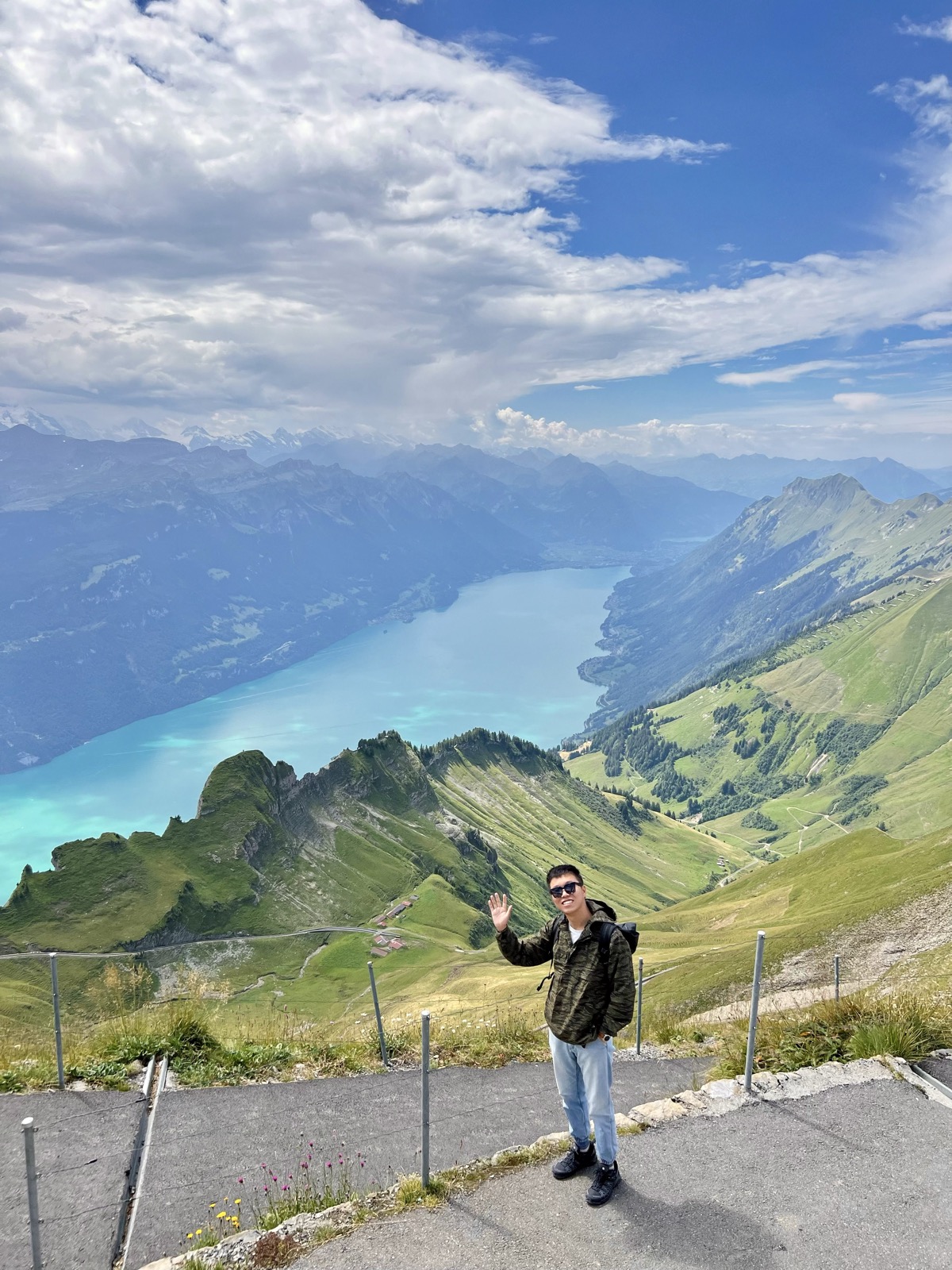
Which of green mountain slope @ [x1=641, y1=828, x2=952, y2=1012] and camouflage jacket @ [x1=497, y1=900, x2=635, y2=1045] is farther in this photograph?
green mountain slope @ [x1=641, y1=828, x2=952, y2=1012]

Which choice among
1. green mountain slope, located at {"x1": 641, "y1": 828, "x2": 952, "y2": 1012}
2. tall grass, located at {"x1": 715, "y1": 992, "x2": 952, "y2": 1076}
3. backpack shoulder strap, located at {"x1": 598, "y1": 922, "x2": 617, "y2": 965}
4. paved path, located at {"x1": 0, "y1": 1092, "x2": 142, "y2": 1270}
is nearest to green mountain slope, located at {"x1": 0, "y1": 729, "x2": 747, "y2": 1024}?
green mountain slope, located at {"x1": 641, "y1": 828, "x2": 952, "y2": 1012}

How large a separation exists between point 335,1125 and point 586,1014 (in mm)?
5957

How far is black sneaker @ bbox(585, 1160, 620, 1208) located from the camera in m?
8.16

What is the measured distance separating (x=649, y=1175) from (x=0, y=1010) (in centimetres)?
9556

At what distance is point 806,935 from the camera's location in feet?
128

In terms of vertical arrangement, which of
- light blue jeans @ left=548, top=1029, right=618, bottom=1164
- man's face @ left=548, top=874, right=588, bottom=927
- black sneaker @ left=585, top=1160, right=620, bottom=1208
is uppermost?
man's face @ left=548, top=874, right=588, bottom=927

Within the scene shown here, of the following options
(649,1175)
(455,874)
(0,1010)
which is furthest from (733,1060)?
(455,874)

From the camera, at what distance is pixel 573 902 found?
321 inches

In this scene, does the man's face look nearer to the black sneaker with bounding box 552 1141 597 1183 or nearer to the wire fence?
the wire fence

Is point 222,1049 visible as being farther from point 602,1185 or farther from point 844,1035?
point 844,1035

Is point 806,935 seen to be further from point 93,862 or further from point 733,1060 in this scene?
point 93,862

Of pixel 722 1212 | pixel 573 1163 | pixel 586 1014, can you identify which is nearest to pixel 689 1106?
pixel 722 1212

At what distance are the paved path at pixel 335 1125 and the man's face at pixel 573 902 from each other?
5.06m

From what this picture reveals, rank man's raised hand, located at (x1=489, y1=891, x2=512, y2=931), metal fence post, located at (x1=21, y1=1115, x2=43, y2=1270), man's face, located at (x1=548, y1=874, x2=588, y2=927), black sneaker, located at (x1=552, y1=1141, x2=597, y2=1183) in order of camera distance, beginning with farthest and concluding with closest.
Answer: man's raised hand, located at (x1=489, y1=891, x2=512, y2=931)
black sneaker, located at (x1=552, y1=1141, x2=597, y2=1183)
man's face, located at (x1=548, y1=874, x2=588, y2=927)
metal fence post, located at (x1=21, y1=1115, x2=43, y2=1270)
